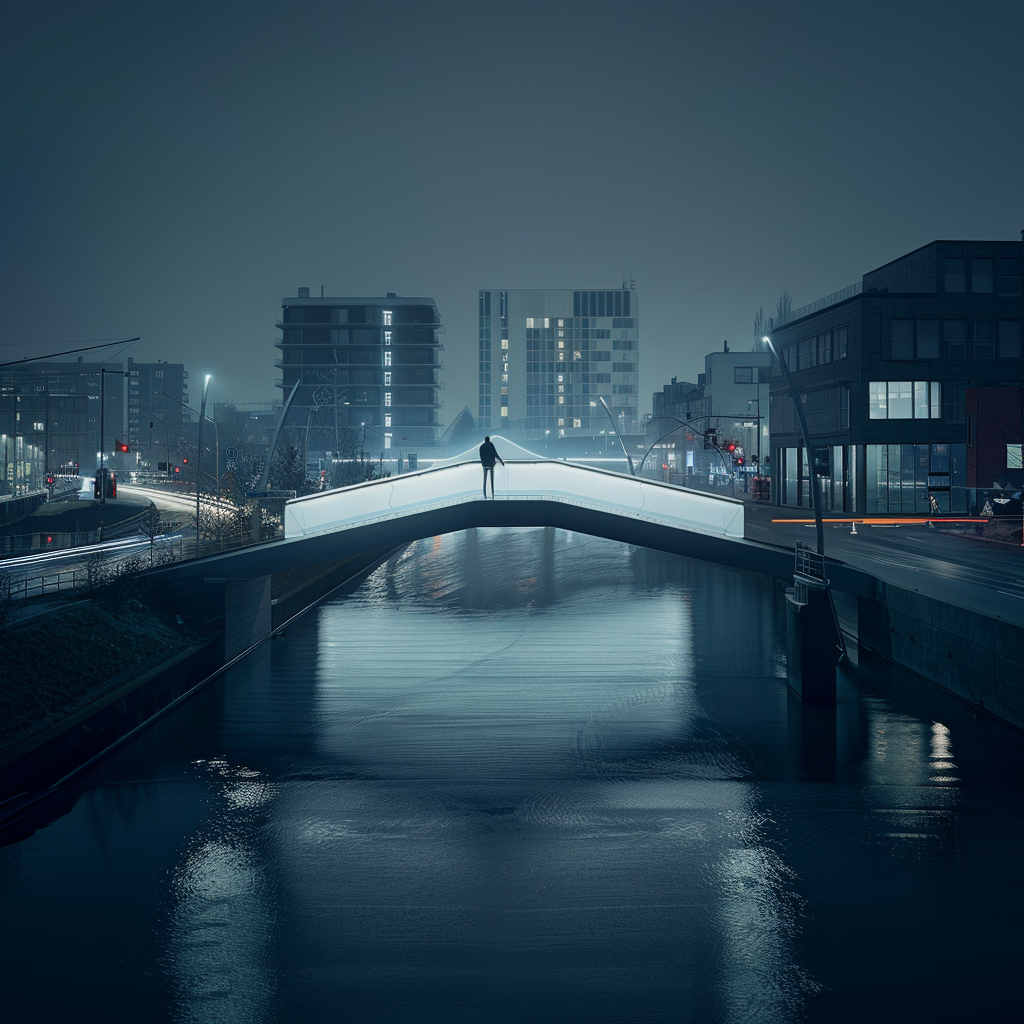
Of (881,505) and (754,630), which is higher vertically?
(881,505)

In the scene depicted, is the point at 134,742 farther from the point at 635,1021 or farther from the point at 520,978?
the point at 635,1021

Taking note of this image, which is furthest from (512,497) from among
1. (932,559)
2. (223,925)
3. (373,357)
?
(373,357)

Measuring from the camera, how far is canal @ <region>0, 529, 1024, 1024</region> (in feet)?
35.0

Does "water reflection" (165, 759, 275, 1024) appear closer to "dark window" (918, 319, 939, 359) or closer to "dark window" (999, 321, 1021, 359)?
"dark window" (918, 319, 939, 359)

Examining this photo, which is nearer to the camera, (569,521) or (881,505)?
(569,521)

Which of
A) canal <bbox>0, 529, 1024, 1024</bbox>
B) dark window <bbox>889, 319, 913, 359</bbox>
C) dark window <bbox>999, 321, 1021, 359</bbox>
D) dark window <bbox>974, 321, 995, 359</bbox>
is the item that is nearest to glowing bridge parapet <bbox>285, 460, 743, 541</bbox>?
canal <bbox>0, 529, 1024, 1024</bbox>

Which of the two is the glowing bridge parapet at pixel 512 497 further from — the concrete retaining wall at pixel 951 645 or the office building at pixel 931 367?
the office building at pixel 931 367

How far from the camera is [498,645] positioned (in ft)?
104

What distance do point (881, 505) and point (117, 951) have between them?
181 ft

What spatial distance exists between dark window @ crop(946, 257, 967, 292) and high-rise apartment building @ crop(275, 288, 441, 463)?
82.3 m

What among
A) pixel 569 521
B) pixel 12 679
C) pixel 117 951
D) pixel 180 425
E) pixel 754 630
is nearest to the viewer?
pixel 117 951

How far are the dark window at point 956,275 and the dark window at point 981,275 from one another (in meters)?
0.51

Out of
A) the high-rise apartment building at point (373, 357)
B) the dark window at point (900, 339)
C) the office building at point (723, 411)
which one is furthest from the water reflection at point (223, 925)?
the high-rise apartment building at point (373, 357)

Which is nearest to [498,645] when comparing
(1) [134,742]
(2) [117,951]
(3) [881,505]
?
(1) [134,742]
